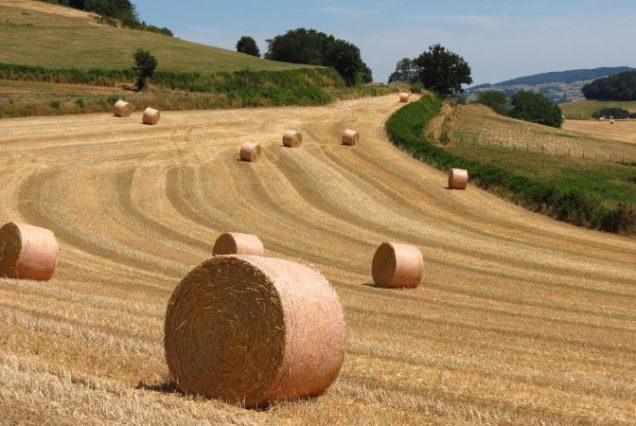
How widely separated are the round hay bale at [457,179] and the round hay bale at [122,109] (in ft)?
61.7

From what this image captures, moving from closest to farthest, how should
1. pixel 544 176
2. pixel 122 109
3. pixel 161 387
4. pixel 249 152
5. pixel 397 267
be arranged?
1. pixel 161 387
2. pixel 397 267
3. pixel 249 152
4. pixel 544 176
5. pixel 122 109

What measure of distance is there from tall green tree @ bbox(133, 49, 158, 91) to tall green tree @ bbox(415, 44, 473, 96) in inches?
1876

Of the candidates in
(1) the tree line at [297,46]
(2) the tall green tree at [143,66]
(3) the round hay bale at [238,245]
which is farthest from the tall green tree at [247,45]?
(3) the round hay bale at [238,245]

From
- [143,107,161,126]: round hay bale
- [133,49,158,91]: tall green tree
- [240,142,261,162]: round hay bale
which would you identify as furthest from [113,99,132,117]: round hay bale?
[133,49,158,91]: tall green tree

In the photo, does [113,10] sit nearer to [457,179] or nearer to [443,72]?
[443,72]

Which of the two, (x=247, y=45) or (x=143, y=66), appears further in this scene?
(x=247, y=45)

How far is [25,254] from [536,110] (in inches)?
4509

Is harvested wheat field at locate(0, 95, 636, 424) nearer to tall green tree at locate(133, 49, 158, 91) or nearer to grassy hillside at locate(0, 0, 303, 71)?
tall green tree at locate(133, 49, 158, 91)

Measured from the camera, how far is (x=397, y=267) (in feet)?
68.3

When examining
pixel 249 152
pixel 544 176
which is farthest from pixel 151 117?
pixel 544 176

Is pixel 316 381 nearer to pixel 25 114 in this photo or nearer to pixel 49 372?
pixel 49 372

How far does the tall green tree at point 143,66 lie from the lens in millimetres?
65688

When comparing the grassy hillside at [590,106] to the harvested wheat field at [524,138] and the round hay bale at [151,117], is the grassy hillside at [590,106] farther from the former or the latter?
the round hay bale at [151,117]

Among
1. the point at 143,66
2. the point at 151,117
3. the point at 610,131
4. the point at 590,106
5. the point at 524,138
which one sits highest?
the point at 143,66
